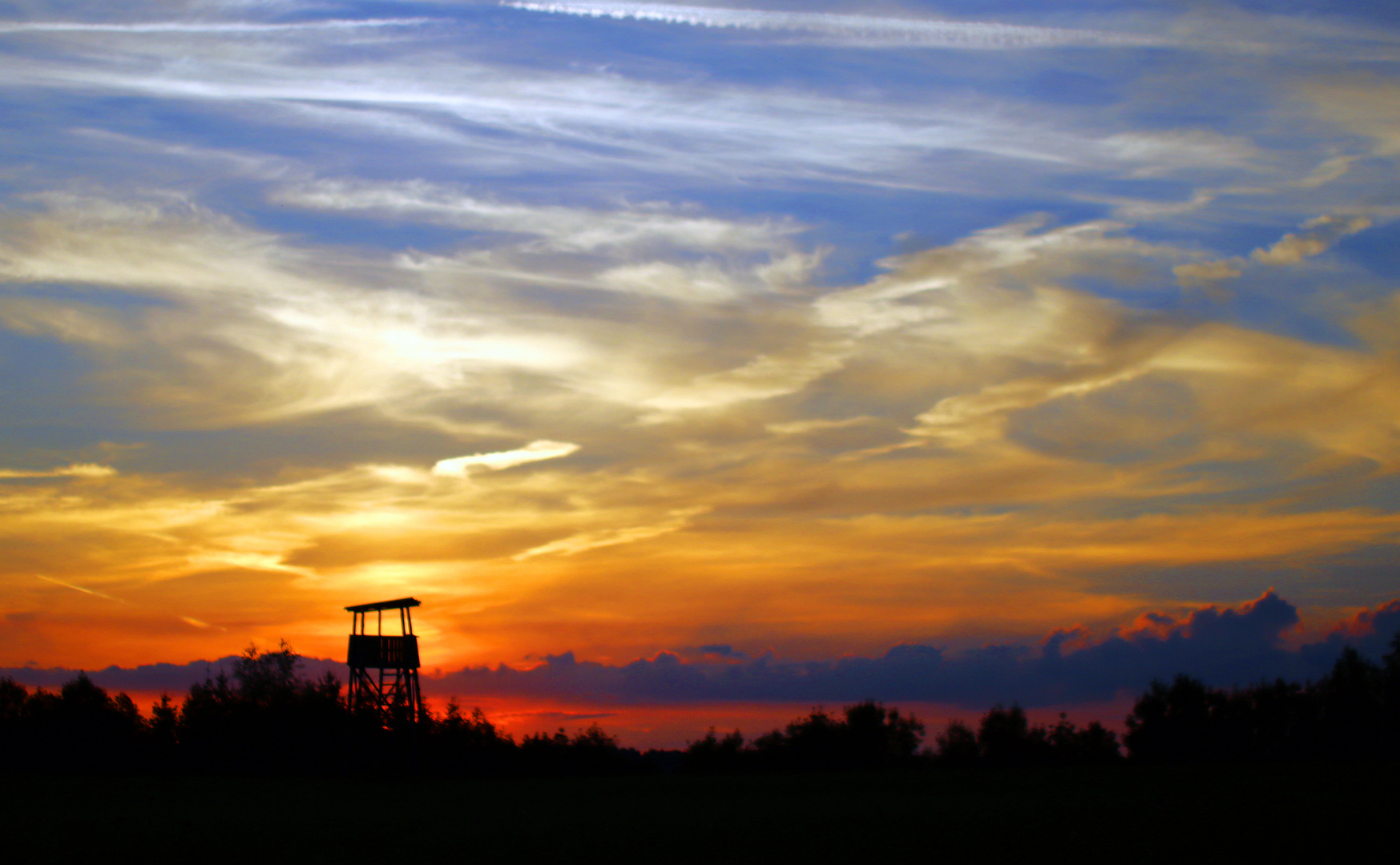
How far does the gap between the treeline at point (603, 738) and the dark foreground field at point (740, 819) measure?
17.6 m

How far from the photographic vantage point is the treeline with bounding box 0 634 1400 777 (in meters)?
77.2

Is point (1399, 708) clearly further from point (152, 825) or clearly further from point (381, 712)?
point (152, 825)

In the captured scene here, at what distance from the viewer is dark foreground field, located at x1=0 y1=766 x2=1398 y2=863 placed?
3116 cm

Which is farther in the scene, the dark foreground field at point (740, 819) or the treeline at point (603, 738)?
the treeline at point (603, 738)

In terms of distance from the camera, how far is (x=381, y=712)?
63.2 m

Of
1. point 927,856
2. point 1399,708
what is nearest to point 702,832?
point 927,856

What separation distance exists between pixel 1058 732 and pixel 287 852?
255 ft

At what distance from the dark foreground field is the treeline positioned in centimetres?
1757

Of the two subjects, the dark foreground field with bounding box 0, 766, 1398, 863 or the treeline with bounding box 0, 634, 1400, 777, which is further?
the treeline with bounding box 0, 634, 1400, 777

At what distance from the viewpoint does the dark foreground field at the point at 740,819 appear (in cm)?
3116

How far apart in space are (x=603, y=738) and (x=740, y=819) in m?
57.9

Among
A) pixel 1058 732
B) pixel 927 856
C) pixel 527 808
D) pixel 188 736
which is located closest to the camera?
pixel 927 856

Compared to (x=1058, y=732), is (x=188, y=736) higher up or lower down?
higher up

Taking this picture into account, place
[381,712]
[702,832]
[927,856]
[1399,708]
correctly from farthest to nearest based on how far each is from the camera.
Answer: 1. [1399,708]
2. [381,712]
3. [702,832]
4. [927,856]
